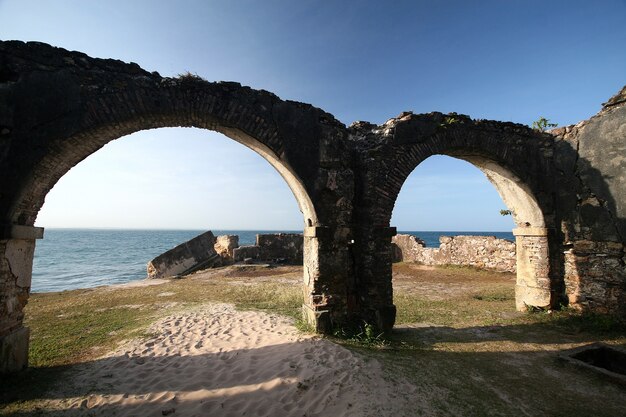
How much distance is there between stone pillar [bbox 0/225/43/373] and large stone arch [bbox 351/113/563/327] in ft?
18.0

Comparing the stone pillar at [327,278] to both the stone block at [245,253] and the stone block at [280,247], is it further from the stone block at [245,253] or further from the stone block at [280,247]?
the stone block at [245,253]

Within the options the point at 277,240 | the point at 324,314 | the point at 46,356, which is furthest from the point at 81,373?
the point at 277,240

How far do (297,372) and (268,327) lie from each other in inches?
79.3

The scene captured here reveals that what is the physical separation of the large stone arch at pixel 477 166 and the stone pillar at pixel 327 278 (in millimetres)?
408

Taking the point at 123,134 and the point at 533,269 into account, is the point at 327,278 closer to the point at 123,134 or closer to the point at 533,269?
the point at 123,134

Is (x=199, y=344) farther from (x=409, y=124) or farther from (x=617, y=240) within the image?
(x=617, y=240)

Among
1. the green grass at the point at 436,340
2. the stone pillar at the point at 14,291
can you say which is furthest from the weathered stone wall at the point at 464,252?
the stone pillar at the point at 14,291

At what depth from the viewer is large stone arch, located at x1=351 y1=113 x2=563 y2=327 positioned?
5.99 metres

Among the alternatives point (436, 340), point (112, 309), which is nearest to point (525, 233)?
point (436, 340)

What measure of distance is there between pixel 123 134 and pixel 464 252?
48.6ft

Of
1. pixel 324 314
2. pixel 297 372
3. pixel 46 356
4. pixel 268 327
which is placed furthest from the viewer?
pixel 268 327

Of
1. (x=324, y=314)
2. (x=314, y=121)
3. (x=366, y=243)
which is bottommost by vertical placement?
(x=324, y=314)

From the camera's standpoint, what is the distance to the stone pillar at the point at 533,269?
740 cm

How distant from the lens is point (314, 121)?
19.5ft
